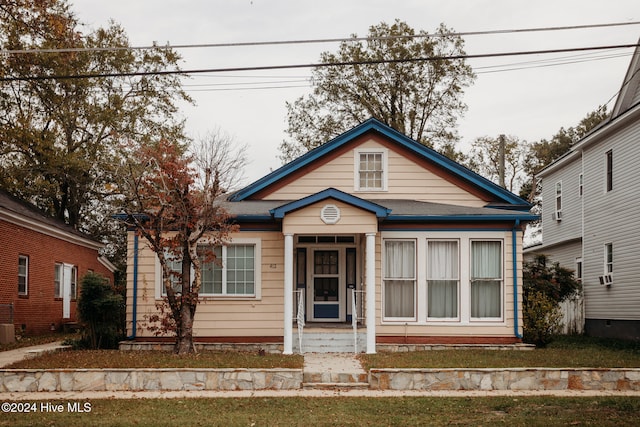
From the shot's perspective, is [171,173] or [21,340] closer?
[171,173]

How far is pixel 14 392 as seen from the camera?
40.9 feet

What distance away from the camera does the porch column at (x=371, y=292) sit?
16.9 metres

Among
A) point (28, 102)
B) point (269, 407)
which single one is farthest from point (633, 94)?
point (28, 102)

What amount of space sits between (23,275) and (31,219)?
6.15 ft

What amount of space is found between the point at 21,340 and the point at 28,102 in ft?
49.9

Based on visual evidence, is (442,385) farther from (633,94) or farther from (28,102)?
(28,102)

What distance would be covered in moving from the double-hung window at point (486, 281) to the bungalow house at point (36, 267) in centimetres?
1298

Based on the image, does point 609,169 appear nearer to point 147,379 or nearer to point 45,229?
point 147,379

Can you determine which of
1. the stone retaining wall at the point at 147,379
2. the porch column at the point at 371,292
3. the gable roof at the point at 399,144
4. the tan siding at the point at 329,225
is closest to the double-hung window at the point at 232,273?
the tan siding at the point at 329,225

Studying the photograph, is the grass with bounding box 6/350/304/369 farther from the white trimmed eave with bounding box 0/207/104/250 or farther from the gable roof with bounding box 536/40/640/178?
the gable roof with bounding box 536/40/640/178

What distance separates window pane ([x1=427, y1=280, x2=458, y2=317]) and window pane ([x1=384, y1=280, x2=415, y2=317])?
0.47m

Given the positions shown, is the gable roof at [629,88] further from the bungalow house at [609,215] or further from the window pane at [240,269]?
the window pane at [240,269]

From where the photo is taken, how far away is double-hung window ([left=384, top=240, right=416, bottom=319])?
59.5 ft

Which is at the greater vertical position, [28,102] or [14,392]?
[28,102]
